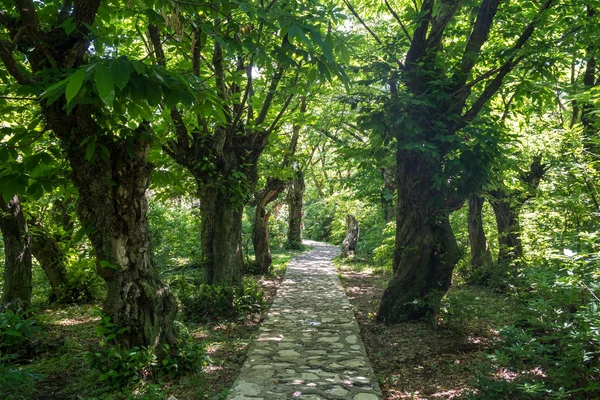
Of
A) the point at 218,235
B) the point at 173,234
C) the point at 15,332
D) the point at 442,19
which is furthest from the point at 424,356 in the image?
the point at 173,234

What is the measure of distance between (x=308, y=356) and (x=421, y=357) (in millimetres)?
1488

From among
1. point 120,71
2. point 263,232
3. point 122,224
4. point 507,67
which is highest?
point 507,67

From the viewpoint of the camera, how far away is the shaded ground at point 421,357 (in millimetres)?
4551

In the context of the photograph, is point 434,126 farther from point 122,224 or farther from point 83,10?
point 83,10

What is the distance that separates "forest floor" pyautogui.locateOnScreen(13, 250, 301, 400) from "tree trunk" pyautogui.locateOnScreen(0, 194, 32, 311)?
69 centimetres

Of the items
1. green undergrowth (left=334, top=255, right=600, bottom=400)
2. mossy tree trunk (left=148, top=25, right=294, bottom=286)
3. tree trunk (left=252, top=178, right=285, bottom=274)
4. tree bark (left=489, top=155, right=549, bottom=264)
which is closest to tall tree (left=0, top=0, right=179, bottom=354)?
mossy tree trunk (left=148, top=25, right=294, bottom=286)

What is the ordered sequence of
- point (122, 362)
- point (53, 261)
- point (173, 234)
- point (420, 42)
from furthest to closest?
1. point (173, 234)
2. point (53, 261)
3. point (420, 42)
4. point (122, 362)

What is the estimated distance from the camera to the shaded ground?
4.55 m

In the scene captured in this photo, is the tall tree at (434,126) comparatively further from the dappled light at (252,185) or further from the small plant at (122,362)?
the small plant at (122,362)

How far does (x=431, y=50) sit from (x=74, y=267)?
26.4 ft

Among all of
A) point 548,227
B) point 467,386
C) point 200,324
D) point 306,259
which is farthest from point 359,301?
point 306,259

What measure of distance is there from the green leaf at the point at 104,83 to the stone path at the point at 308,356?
343cm

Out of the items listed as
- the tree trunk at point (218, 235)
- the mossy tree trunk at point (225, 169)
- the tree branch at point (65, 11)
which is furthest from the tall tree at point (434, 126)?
the tree branch at point (65, 11)

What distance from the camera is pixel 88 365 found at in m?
5.24
